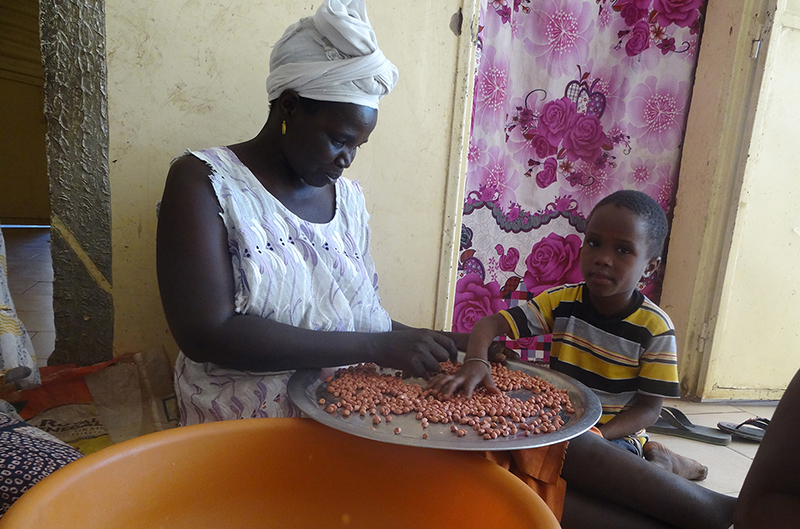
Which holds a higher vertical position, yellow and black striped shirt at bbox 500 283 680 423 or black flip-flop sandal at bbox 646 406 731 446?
yellow and black striped shirt at bbox 500 283 680 423

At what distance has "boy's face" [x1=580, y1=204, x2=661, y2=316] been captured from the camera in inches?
56.0

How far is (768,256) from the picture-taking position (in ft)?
8.09

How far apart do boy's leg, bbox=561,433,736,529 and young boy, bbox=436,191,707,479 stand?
25 centimetres

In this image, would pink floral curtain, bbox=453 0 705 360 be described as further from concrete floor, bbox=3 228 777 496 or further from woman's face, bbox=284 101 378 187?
woman's face, bbox=284 101 378 187

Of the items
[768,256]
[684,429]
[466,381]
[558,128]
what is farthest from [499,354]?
[768,256]

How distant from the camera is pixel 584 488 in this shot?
1.10 meters

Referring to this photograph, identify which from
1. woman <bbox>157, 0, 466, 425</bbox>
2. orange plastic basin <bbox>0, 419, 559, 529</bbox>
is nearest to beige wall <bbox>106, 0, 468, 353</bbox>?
woman <bbox>157, 0, 466, 425</bbox>

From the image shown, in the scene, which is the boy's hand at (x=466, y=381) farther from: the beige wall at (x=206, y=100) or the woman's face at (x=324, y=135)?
the beige wall at (x=206, y=100)

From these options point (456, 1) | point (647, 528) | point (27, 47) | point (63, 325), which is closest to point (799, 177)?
point (456, 1)

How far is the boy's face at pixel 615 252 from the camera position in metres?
1.42

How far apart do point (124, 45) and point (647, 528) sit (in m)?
1.84

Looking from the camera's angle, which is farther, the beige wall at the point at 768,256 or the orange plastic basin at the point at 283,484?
the beige wall at the point at 768,256

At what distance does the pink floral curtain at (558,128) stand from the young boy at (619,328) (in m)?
0.88

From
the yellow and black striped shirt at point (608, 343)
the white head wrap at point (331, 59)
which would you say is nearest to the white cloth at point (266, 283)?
the white head wrap at point (331, 59)
